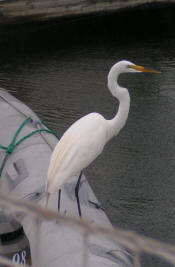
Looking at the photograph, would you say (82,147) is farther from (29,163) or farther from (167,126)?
(167,126)

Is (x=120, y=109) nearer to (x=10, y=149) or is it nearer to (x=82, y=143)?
(x=82, y=143)

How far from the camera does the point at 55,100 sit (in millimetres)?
5207

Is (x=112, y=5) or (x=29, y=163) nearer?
(x=29, y=163)

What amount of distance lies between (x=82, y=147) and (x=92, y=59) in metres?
4.18

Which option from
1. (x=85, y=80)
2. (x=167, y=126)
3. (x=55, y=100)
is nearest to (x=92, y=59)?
(x=85, y=80)

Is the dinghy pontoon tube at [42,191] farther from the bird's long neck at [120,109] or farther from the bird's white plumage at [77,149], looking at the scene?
the bird's long neck at [120,109]

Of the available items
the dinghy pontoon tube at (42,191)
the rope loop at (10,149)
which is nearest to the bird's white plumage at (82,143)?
the dinghy pontoon tube at (42,191)

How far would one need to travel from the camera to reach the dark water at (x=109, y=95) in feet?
11.4

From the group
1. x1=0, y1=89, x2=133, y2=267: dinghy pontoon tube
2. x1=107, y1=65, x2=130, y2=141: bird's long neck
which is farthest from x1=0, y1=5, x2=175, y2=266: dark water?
x1=107, y1=65, x2=130, y2=141: bird's long neck

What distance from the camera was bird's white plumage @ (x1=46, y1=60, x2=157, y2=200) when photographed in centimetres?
228

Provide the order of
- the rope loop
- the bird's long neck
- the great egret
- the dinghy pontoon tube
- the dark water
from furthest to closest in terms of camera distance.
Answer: the dark water → the rope loop → the bird's long neck → the great egret → the dinghy pontoon tube

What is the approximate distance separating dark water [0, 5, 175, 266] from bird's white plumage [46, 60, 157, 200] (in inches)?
33.7

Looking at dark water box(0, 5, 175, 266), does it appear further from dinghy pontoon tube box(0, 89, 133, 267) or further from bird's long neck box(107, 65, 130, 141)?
bird's long neck box(107, 65, 130, 141)

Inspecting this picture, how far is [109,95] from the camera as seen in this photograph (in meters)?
5.18
